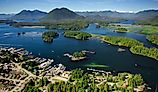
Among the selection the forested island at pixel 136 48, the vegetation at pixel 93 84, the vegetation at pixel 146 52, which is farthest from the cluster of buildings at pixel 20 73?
the forested island at pixel 136 48

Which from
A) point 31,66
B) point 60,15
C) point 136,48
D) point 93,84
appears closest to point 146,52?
point 136,48

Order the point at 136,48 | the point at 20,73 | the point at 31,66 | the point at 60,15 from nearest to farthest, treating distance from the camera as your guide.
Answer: the point at 20,73 → the point at 31,66 → the point at 136,48 → the point at 60,15

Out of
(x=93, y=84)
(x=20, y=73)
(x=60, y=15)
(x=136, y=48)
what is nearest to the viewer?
(x=93, y=84)

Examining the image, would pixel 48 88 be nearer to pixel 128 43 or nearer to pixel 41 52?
pixel 41 52

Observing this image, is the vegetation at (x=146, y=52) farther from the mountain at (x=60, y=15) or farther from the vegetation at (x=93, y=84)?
the mountain at (x=60, y=15)

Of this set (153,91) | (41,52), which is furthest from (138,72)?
(41,52)

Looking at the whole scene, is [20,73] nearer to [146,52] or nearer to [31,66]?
[31,66]

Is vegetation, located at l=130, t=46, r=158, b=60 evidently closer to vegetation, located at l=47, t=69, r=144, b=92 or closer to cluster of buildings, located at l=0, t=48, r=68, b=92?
vegetation, located at l=47, t=69, r=144, b=92

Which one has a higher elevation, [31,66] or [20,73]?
[31,66]

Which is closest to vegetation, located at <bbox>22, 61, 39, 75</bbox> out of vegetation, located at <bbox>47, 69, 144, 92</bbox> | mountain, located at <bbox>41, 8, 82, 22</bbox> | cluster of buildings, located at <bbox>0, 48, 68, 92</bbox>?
cluster of buildings, located at <bbox>0, 48, 68, 92</bbox>

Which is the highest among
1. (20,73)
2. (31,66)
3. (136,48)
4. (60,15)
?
(60,15)
